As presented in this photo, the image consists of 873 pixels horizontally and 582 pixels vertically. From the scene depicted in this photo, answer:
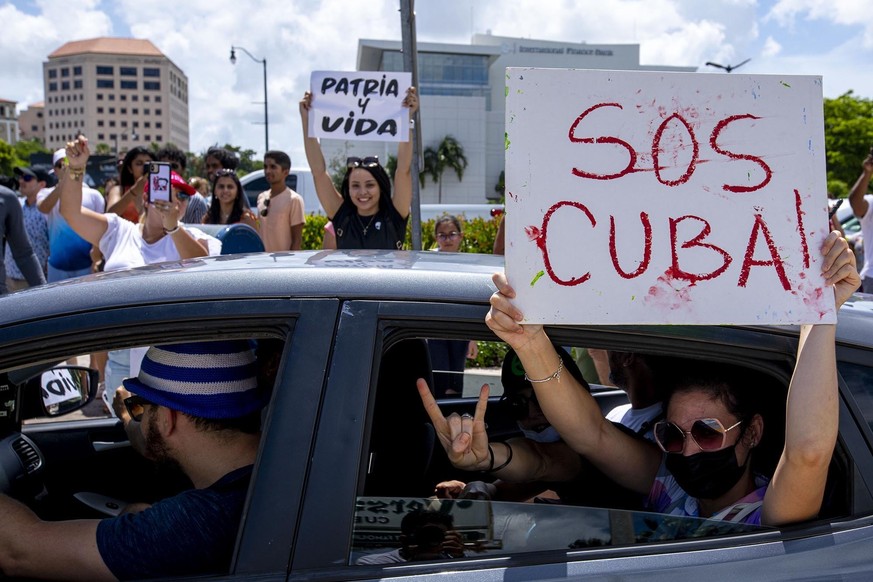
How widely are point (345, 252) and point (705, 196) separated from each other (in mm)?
961

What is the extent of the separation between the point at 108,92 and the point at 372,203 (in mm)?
178486

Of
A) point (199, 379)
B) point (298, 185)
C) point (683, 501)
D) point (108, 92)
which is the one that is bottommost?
point (683, 501)

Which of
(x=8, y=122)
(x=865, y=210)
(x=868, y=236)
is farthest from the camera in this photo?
(x=8, y=122)

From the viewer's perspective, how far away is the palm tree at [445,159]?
199 feet

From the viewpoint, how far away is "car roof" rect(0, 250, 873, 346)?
Result: 172 cm

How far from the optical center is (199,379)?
1.93m

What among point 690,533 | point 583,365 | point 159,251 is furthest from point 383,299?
point 159,251

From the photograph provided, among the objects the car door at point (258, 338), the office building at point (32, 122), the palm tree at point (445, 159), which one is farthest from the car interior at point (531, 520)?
the office building at point (32, 122)

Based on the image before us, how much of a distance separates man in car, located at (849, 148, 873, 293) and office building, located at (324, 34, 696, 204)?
41.6m

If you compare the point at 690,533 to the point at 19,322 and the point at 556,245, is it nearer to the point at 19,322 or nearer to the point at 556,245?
the point at 556,245

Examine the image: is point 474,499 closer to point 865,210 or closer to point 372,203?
point 372,203

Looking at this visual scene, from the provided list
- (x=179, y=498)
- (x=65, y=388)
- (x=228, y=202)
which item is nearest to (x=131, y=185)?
(x=228, y=202)

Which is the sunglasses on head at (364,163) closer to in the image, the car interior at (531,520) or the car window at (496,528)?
the car interior at (531,520)

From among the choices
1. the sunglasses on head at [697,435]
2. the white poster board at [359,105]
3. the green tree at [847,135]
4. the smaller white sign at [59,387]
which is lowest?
the smaller white sign at [59,387]
